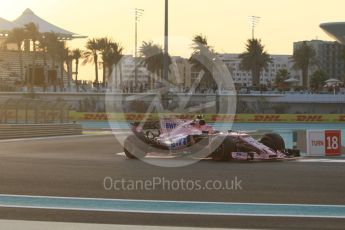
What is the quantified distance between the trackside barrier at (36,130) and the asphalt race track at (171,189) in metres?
10.7

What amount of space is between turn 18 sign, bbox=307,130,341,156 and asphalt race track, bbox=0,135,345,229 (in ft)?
7.71

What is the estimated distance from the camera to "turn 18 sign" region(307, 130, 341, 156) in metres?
19.2

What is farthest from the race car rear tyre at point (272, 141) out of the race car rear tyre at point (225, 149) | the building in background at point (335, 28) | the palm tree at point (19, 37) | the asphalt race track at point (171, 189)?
the palm tree at point (19, 37)

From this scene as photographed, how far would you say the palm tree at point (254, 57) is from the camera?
8844 centimetres

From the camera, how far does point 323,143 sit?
19.3m

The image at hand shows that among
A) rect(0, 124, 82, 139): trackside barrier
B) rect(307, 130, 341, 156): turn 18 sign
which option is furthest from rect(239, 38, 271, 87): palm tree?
rect(307, 130, 341, 156): turn 18 sign

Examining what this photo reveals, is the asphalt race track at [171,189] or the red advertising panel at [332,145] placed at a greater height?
the red advertising panel at [332,145]

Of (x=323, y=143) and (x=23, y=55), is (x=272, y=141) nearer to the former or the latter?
(x=323, y=143)

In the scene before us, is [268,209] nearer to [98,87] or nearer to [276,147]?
[276,147]

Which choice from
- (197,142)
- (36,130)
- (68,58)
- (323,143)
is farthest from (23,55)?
(197,142)

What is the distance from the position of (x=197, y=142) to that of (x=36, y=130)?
15.7 metres

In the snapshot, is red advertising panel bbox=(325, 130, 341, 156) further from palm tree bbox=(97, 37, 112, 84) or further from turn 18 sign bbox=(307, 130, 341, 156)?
palm tree bbox=(97, 37, 112, 84)

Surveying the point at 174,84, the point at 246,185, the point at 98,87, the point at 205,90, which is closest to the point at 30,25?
the point at 98,87

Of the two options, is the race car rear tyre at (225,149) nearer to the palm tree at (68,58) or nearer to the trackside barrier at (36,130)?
the trackside barrier at (36,130)
